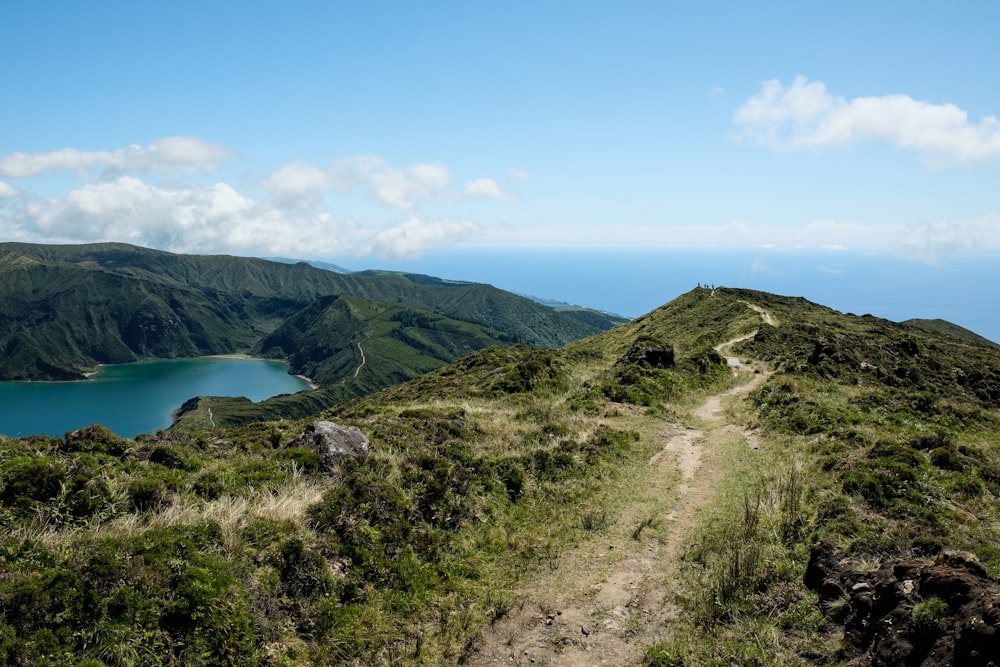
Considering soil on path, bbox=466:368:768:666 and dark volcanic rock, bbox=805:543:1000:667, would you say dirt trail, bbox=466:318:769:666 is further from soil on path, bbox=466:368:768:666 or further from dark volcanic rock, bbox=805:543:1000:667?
dark volcanic rock, bbox=805:543:1000:667

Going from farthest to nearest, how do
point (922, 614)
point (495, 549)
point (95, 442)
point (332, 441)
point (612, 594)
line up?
point (332, 441) < point (495, 549) < point (95, 442) < point (612, 594) < point (922, 614)

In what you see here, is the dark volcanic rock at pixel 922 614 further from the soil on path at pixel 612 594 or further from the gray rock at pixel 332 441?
the gray rock at pixel 332 441

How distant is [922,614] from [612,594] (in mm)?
5478

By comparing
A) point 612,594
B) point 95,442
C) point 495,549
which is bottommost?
point 495,549

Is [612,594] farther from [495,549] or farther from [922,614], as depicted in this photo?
[922,614]

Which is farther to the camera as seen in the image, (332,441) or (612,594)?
(332,441)

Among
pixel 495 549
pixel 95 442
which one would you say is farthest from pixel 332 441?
pixel 495 549

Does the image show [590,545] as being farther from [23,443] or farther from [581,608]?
[23,443]

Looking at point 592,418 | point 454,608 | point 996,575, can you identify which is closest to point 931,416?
point 592,418

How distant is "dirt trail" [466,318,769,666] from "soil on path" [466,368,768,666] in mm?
19

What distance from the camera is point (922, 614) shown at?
7.26 m

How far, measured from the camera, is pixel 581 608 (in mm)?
10406

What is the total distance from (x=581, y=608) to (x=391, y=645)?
4.00 metres

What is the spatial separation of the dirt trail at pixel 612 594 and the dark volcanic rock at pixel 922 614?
3236 millimetres
